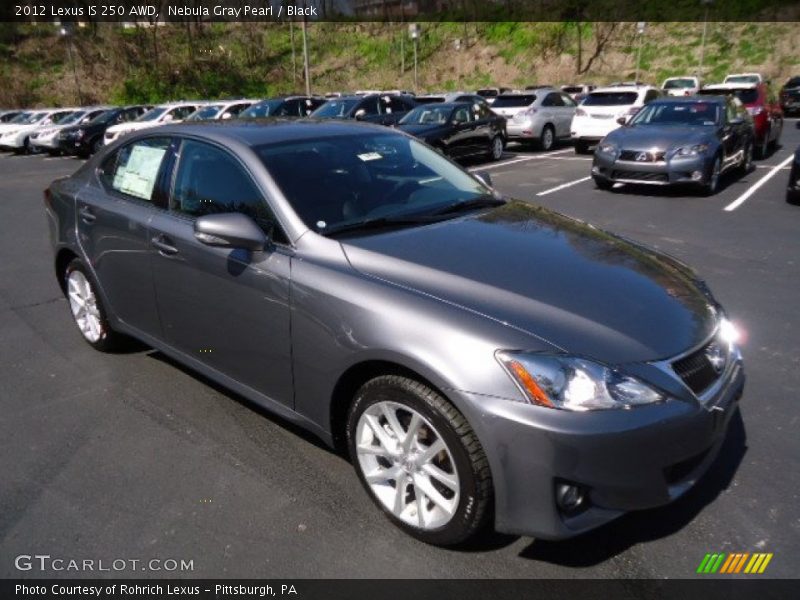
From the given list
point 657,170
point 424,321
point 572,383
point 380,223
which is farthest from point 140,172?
point 657,170

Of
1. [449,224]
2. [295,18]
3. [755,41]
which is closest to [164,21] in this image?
[295,18]

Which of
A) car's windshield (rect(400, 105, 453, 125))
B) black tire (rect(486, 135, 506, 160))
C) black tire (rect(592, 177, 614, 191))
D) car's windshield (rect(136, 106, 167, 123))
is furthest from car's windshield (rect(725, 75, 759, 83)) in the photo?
car's windshield (rect(136, 106, 167, 123))

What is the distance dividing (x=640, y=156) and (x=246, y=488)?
8.78 meters

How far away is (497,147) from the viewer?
1623 centimetres

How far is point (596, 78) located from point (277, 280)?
149 feet

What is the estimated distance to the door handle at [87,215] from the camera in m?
4.27

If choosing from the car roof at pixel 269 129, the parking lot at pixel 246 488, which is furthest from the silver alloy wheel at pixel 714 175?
the car roof at pixel 269 129

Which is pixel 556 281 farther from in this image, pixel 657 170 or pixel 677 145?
pixel 677 145

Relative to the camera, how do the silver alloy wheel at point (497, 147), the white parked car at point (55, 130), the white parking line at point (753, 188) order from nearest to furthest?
the white parking line at point (753, 188), the silver alloy wheel at point (497, 147), the white parked car at point (55, 130)

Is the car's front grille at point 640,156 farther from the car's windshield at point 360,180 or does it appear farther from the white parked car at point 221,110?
the white parked car at point 221,110

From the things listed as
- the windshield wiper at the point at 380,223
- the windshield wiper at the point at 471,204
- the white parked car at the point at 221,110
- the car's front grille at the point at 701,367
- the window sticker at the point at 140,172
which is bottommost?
the white parked car at the point at 221,110

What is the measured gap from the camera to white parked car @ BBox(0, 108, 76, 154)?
80.9ft

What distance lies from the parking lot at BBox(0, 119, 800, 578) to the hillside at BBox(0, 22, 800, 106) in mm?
42237
